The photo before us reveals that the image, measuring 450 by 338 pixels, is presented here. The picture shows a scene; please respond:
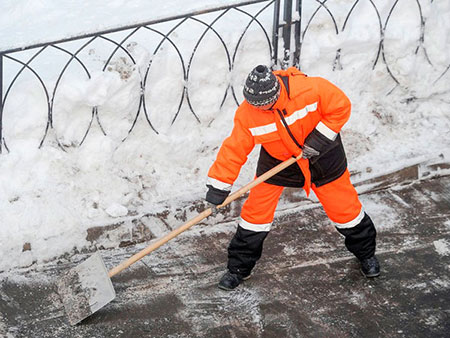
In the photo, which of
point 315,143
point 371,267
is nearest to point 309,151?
point 315,143

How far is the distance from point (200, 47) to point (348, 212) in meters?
1.94

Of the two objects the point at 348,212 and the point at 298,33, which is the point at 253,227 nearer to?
the point at 348,212

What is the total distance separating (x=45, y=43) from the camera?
4785 mm

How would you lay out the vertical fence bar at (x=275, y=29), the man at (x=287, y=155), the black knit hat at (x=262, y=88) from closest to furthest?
the black knit hat at (x=262, y=88), the man at (x=287, y=155), the vertical fence bar at (x=275, y=29)

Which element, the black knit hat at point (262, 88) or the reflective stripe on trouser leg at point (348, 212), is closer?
the black knit hat at point (262, 88)

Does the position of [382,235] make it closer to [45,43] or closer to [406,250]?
[406,250]

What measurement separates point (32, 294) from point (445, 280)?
274cm

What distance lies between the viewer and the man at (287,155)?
3.98 meters

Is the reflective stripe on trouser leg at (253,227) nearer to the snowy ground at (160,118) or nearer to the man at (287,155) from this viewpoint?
the man at (287,155)

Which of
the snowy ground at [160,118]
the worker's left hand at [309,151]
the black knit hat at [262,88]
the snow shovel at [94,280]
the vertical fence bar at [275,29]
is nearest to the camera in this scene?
the black knit hat at [262,88]

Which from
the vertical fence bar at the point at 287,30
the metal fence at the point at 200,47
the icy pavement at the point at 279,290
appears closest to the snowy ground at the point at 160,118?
the metal fence at the point at 200,47

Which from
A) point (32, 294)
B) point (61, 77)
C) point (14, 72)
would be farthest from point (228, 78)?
point (32, 294)

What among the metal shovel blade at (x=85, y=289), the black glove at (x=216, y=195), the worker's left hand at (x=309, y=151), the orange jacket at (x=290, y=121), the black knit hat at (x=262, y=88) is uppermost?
the black knit hat at (x=262, y=88)

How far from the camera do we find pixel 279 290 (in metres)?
4.54
